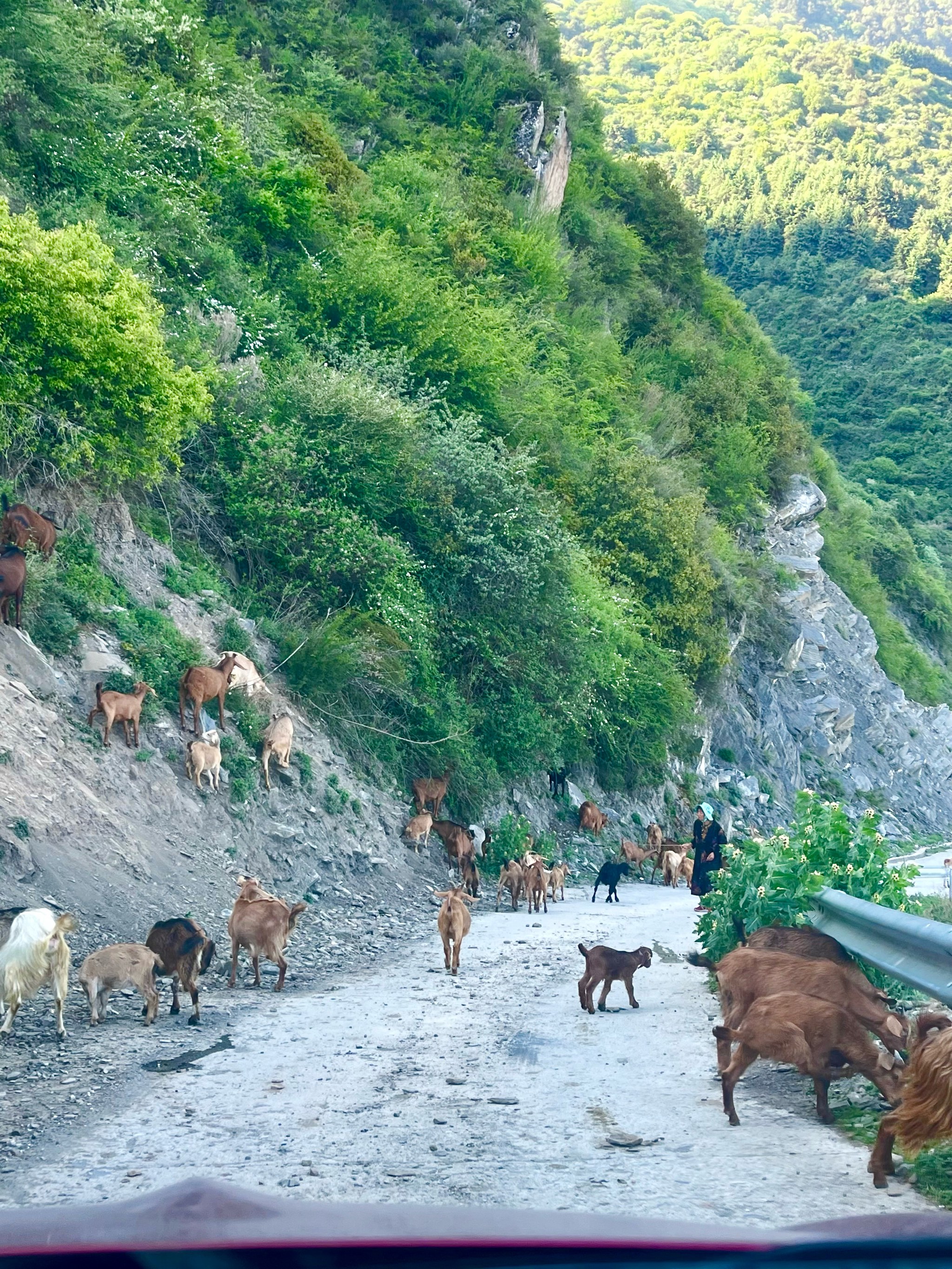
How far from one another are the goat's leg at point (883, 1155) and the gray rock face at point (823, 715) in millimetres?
31706

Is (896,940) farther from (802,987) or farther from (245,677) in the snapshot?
(245,677)

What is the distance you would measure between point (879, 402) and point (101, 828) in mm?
74218

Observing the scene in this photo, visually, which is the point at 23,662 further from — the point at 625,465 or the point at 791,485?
the point at 791,485

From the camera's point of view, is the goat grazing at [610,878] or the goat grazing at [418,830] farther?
the goat grazing at [610,878]

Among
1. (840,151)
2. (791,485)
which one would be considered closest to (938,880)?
(791,485)

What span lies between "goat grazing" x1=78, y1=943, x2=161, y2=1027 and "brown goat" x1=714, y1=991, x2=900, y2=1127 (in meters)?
4.37

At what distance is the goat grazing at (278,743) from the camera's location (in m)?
15.9

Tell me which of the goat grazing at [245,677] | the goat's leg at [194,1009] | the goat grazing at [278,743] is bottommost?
the goat's leg at [194,1009]

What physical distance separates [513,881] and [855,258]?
83.1 metres

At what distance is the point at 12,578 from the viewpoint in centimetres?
1377

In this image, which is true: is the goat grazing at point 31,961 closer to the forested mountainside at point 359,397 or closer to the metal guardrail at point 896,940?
the metal guardrail at point 896,940

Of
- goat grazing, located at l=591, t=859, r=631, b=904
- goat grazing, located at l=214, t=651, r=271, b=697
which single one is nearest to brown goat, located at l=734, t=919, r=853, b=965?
goat grazing, located at l=214, t=651, r=271, b=697

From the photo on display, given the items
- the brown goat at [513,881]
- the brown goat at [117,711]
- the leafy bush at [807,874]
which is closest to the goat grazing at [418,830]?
the brown goat at [513,881]

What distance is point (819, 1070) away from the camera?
5.60 meters
